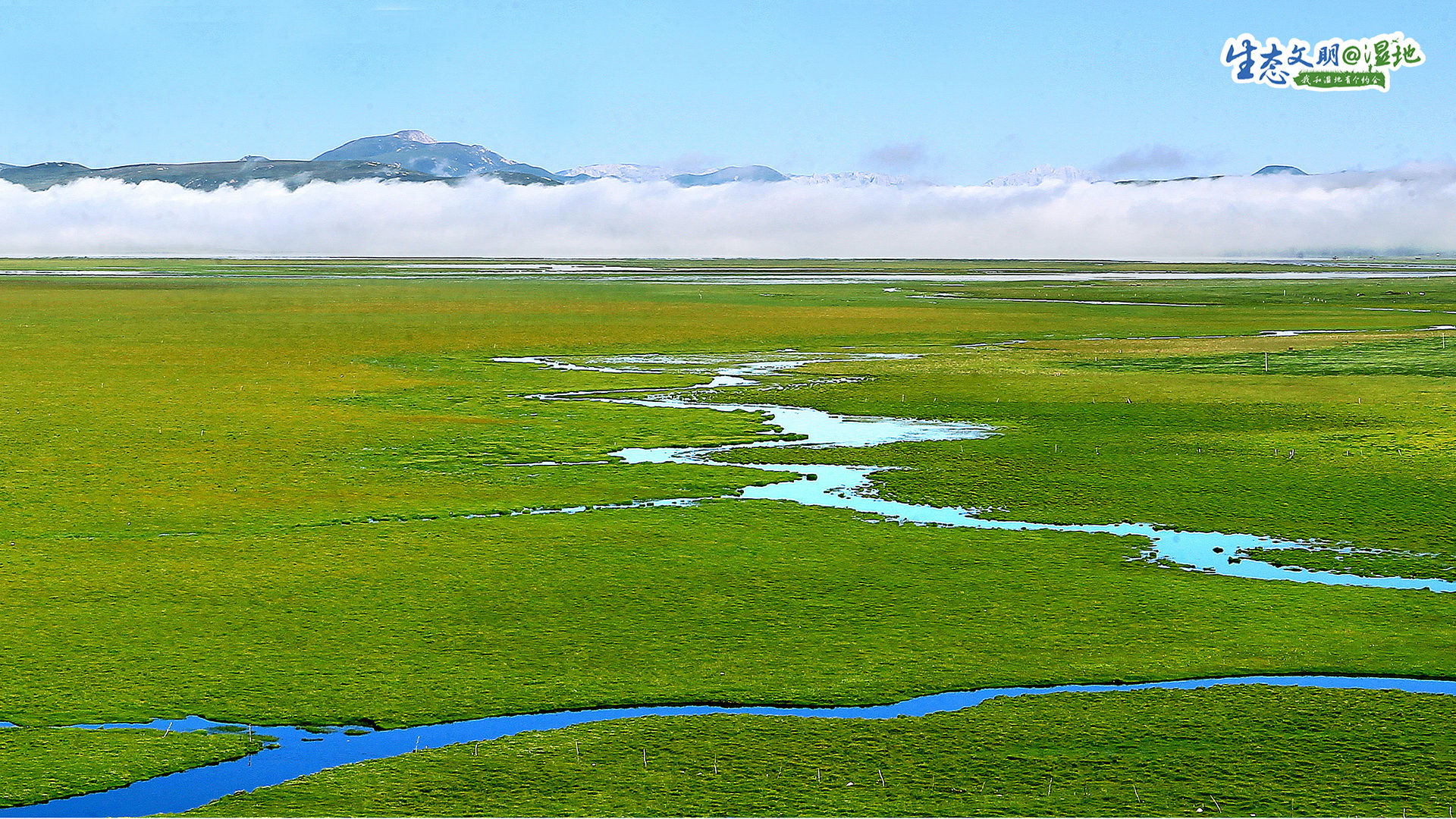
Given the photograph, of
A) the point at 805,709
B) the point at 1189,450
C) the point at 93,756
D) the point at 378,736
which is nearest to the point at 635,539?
the point at 805,709

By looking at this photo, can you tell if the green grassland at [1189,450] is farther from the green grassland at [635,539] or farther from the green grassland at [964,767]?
the green grassland at [964,767]

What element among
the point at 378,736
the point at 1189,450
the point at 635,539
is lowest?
the point at 378,736

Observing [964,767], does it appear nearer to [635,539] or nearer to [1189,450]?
[635,539]

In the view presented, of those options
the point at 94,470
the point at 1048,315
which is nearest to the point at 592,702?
the point at 94,470

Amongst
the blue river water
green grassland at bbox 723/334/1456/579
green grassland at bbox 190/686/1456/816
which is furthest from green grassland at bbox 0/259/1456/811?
green grassland at bbox 190/686/1456/816

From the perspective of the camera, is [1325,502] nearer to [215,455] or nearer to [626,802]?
[626,802]

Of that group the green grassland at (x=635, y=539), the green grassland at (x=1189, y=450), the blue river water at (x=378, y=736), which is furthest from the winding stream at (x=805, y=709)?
the green grassland at (x=1189, y=450)
